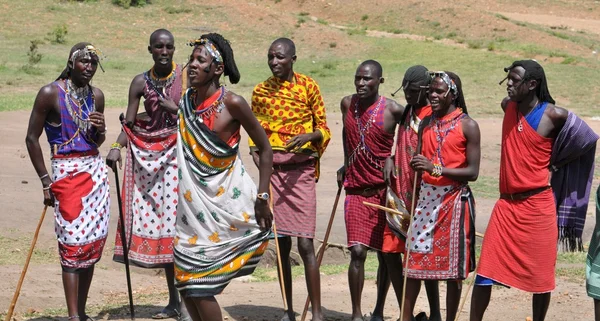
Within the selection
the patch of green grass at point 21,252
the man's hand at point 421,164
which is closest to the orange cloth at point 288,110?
the man's hand at point 421,164

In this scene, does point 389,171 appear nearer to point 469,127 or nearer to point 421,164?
point 421,164

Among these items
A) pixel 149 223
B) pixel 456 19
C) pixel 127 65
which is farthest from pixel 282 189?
pixel 456 19

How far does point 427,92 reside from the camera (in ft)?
23.0

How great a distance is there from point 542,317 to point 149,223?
9.27 feet

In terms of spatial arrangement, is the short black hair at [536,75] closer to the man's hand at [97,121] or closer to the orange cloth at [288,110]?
the orange cloth at [288,110]

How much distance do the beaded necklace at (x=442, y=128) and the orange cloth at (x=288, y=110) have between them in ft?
3.27

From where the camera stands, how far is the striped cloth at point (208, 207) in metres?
5.56

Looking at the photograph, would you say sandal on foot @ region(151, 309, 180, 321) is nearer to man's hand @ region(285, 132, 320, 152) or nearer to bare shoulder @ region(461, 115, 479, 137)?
man's hand @ region(285, 132, 320, 152)

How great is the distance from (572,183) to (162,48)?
2.97 m

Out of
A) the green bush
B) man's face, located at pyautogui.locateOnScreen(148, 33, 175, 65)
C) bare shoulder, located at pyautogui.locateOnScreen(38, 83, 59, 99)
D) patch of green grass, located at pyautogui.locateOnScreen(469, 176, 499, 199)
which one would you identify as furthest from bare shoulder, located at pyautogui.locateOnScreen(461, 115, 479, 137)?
the green bush

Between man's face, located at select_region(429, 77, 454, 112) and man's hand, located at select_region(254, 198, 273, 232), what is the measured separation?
1.52 metres

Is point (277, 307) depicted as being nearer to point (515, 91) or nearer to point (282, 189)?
point (282, 189)

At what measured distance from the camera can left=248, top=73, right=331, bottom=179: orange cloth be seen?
736cm

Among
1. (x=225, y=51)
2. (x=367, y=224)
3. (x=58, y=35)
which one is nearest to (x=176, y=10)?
(x=58, y=35)
